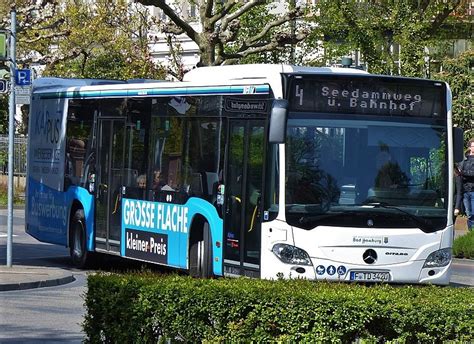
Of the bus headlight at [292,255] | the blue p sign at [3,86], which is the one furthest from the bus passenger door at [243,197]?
the blue p sign at [3,86]

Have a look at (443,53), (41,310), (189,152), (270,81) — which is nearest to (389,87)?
(270,81)

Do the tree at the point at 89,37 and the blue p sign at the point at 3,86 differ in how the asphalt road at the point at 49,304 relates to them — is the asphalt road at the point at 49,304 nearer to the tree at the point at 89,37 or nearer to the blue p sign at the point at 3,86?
the blue p sign at the point at 3,86

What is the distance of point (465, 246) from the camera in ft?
79.9

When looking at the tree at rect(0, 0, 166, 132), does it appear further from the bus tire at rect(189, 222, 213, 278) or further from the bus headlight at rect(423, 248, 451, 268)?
the bus headlight at rect(423, 248, 451, 268)

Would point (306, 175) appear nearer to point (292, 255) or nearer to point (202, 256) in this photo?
point (292, 255)

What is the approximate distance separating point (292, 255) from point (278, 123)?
62.1 inches

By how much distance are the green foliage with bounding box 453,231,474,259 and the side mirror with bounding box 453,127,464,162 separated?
825 cm

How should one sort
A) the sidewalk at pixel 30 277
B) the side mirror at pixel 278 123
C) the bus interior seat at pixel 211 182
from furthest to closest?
1. the sidewalk at pixel 30 277
2. the bus interior seat at pixel 211 182
3. the side mirror at pixel 278 123

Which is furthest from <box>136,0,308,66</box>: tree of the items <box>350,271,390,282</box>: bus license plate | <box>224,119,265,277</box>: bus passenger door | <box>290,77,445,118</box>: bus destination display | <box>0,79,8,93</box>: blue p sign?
<box>350,271,390,282</box>: bus license plate

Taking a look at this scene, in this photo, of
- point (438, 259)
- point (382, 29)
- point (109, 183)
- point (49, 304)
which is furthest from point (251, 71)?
point (382, 29)

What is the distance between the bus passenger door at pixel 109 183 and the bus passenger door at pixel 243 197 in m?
3.99

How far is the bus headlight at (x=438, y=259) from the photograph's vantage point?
15.6 m

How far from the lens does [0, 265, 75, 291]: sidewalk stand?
1756cm

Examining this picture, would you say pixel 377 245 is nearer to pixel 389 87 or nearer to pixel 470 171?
pixel 389 87
